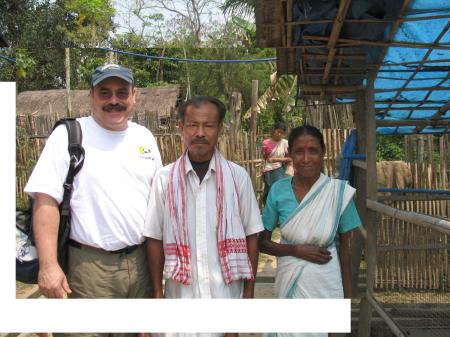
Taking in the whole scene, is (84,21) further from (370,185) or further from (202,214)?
(202,214)

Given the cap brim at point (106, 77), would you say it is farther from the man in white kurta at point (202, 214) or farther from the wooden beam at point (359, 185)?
the wooden beam at point (359, 185)

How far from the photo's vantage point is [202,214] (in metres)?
2.18

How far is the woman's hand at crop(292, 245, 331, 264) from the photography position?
7.74ft

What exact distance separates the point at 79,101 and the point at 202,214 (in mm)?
17403

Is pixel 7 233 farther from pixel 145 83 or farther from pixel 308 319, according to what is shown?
pixel 145 83

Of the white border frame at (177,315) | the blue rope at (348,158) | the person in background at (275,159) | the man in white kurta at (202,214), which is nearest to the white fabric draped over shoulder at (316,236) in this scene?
the man in white kurta at (202,214)

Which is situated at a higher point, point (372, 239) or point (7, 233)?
point (7, 233)

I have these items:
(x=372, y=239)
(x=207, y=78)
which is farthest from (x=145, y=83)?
(x=372, y=239)

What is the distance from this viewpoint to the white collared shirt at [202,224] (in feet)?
7.06

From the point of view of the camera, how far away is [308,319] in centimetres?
60

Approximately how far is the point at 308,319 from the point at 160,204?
170cm

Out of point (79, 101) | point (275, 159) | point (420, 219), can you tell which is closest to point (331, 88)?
point (420, 219)

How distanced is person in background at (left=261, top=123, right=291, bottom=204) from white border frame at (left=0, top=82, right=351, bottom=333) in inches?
303

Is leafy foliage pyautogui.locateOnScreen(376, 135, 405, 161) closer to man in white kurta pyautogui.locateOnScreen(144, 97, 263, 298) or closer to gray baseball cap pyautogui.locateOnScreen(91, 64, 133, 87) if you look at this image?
man in white kurta pyautogui.locateOnScreen(144, 97, 263, 298)
